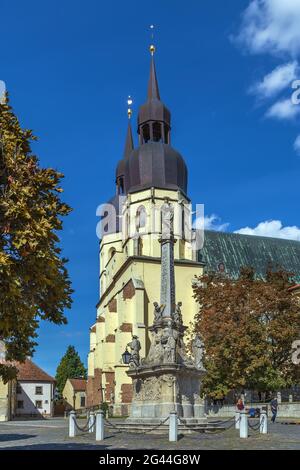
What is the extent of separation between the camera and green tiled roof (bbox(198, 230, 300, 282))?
58.5m

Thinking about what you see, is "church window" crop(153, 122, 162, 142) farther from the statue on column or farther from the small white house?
the statue on column

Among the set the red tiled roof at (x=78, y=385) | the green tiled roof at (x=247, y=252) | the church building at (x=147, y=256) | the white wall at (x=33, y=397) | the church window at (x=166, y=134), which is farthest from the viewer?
the red tiled roof at (x=78, y=385)

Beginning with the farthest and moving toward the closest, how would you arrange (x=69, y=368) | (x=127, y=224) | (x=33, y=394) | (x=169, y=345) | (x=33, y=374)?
(x=69, y=368)
(x=33, y=374)
(x=33, y=394)
(x=127, y=224)
(x=169, y=345)

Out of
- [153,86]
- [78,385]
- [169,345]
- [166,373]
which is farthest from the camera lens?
[78,385]

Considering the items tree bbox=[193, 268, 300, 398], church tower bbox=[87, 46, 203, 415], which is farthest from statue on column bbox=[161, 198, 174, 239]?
church tower bbox=[87, 46, 203, 415]

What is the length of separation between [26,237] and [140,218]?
42.2 metres

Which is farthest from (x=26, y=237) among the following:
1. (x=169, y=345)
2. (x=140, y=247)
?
(x=140, y=247)

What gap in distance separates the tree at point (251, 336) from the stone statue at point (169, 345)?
15.7 meters

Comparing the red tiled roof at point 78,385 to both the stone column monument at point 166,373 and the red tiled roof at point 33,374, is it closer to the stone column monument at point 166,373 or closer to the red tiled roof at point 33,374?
the red tiled roof at point 33,374

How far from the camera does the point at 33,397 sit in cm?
6219

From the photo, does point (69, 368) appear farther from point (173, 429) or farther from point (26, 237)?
point (26, 237)

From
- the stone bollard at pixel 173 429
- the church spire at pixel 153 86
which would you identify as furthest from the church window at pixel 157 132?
the stone bollard at pixel 173 429

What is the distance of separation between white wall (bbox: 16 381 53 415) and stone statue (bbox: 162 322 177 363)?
44.2 metres

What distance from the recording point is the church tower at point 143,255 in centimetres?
4704
